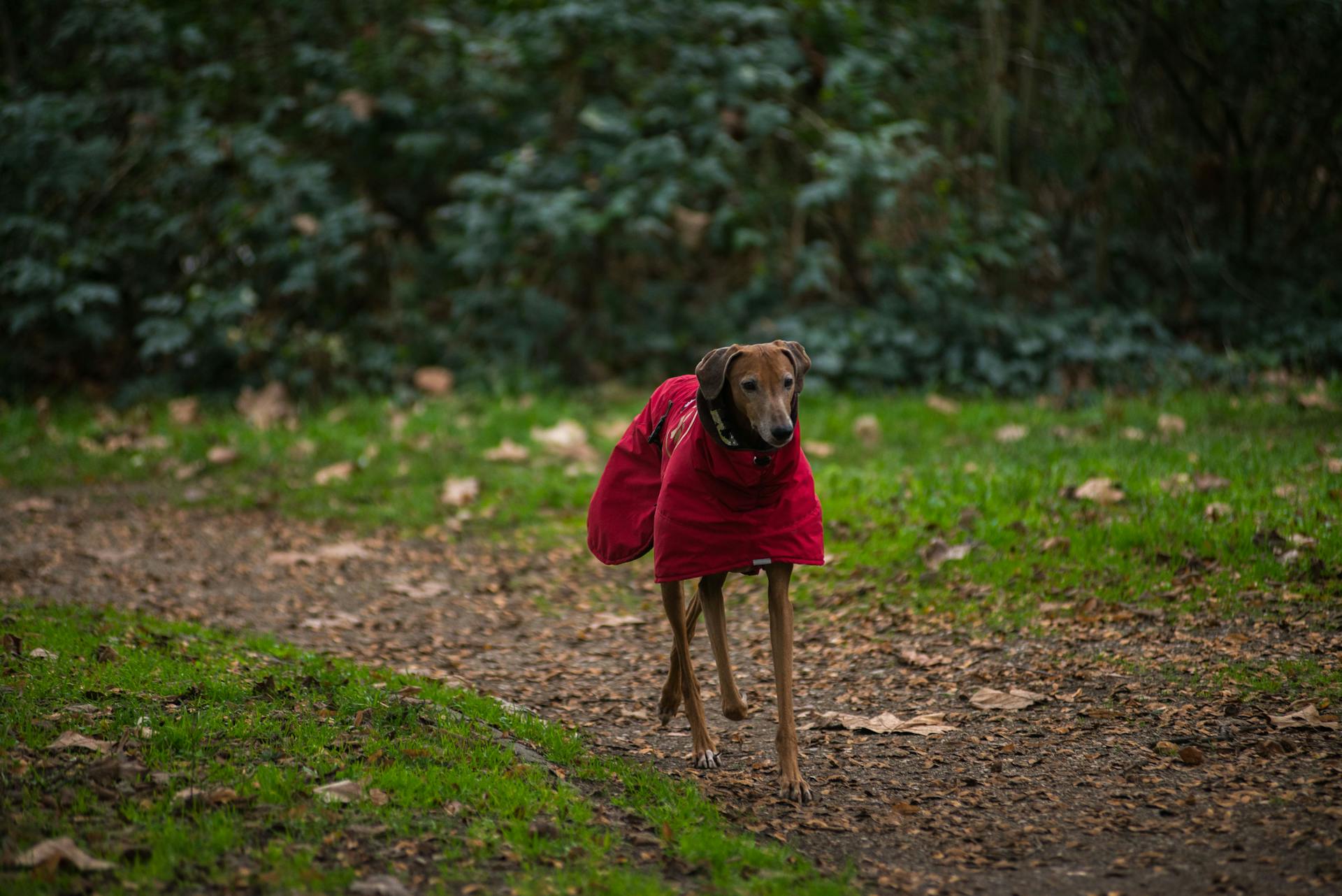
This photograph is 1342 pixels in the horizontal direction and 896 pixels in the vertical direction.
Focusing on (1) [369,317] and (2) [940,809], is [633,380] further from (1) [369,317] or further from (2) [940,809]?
(2) [940,809]

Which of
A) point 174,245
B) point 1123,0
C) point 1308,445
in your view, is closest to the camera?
point 1308,445

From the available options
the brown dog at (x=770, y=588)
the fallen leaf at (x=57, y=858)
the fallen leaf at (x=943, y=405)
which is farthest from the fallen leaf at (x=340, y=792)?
the fallen leaf at (x=943, y=405)

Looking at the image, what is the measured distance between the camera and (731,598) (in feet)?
22.4

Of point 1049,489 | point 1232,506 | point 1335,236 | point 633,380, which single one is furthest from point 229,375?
point 1335,236

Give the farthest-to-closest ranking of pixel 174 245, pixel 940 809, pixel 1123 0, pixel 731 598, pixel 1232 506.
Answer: pixel 174 245 → pixel 1123 0 → pixel 731 598 → pixel 1232 506 → pixel 940 809

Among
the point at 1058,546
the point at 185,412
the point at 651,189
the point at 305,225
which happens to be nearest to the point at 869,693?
the point at 1058,546

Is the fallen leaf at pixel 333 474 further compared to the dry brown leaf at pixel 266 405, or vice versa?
the dry brown leaf at pixel 266 405

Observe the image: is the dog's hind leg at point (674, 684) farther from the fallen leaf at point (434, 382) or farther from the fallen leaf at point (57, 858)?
the fallen leaf at point (434, 382)

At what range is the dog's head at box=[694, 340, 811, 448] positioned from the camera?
13.4ft

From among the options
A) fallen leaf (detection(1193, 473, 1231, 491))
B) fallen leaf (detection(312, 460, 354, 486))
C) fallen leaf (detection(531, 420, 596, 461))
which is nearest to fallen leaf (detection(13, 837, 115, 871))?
fallen leaf (detection(1193, 473, 1231, 491))

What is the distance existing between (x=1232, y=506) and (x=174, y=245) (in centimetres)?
1065

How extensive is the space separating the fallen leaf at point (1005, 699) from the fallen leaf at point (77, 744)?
3482 millimetres

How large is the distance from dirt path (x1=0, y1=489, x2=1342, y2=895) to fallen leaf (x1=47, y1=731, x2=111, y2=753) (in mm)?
1851

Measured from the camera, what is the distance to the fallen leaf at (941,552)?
650 centimetres
